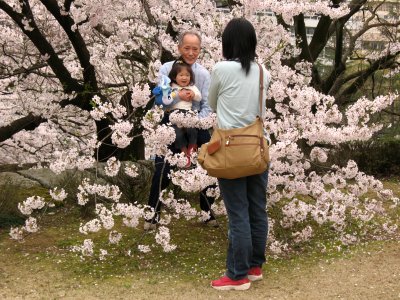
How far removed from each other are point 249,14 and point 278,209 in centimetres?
192

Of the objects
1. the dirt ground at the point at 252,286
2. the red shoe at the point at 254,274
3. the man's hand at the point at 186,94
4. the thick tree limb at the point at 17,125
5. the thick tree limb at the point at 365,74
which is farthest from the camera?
the thick tree limb at the point at 365,74

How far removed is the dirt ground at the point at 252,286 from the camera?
3.36 metres

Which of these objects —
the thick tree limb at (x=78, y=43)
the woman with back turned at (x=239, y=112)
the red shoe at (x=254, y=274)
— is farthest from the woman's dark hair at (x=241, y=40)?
the thick tree limb at (x=78, y=43)

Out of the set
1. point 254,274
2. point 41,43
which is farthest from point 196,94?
point 41,43

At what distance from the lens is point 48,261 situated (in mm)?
4066

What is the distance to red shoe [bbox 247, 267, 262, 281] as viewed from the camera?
3.58 metres

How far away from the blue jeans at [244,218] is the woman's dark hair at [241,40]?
725 millimetres

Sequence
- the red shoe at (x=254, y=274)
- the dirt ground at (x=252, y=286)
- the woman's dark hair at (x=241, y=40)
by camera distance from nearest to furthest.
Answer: the woman's dark hair at (x=241, y=40) → the dirt ground at (x=252, y=286) → the red shoe at (x=254, y=274)

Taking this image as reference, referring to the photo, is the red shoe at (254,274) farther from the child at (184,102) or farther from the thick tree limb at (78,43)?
the thick tree limb at (78,43)

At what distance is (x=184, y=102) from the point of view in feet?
13.7

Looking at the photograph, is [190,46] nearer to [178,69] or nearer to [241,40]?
[178,69]

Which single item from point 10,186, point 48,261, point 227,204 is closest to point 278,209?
point 227,204

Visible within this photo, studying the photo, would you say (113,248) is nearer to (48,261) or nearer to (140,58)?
(48,261)

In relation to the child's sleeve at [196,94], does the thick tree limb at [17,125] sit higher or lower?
lower
